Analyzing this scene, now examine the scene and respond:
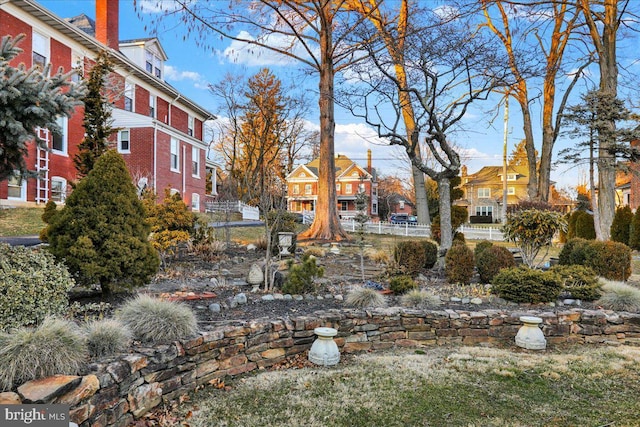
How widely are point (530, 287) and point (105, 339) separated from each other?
5.09 metres

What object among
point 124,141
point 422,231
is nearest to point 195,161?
point 124,141

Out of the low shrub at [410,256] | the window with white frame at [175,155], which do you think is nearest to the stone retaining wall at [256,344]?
the low shrub at [410,256]

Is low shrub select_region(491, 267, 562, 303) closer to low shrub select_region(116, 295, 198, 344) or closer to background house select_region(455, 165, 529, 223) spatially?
low shrub select_region(116, 295, 198, 344)

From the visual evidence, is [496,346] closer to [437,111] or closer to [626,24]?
[437,111]

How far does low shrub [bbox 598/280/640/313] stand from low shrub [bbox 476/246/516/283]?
1.45m

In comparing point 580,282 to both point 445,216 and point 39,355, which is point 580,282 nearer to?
point 445,216

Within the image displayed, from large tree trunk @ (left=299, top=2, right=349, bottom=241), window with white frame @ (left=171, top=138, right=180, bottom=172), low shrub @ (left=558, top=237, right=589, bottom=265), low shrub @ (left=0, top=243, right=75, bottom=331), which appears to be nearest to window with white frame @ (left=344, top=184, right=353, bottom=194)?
window with white frame @ (left=171, top=138, right=180, bottom=172)

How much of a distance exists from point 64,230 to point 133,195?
2.57ft

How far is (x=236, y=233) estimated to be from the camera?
14320 mm

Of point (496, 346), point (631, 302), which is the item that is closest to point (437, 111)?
point (631, 302)

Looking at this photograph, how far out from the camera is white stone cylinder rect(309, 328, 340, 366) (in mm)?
3873

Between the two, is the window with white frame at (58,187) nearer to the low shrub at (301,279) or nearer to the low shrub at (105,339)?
the low shrub at (301,279)

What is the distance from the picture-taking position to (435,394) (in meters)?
3.26

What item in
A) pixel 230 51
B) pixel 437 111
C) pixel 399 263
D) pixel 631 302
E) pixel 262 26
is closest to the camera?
pixel 631 302
